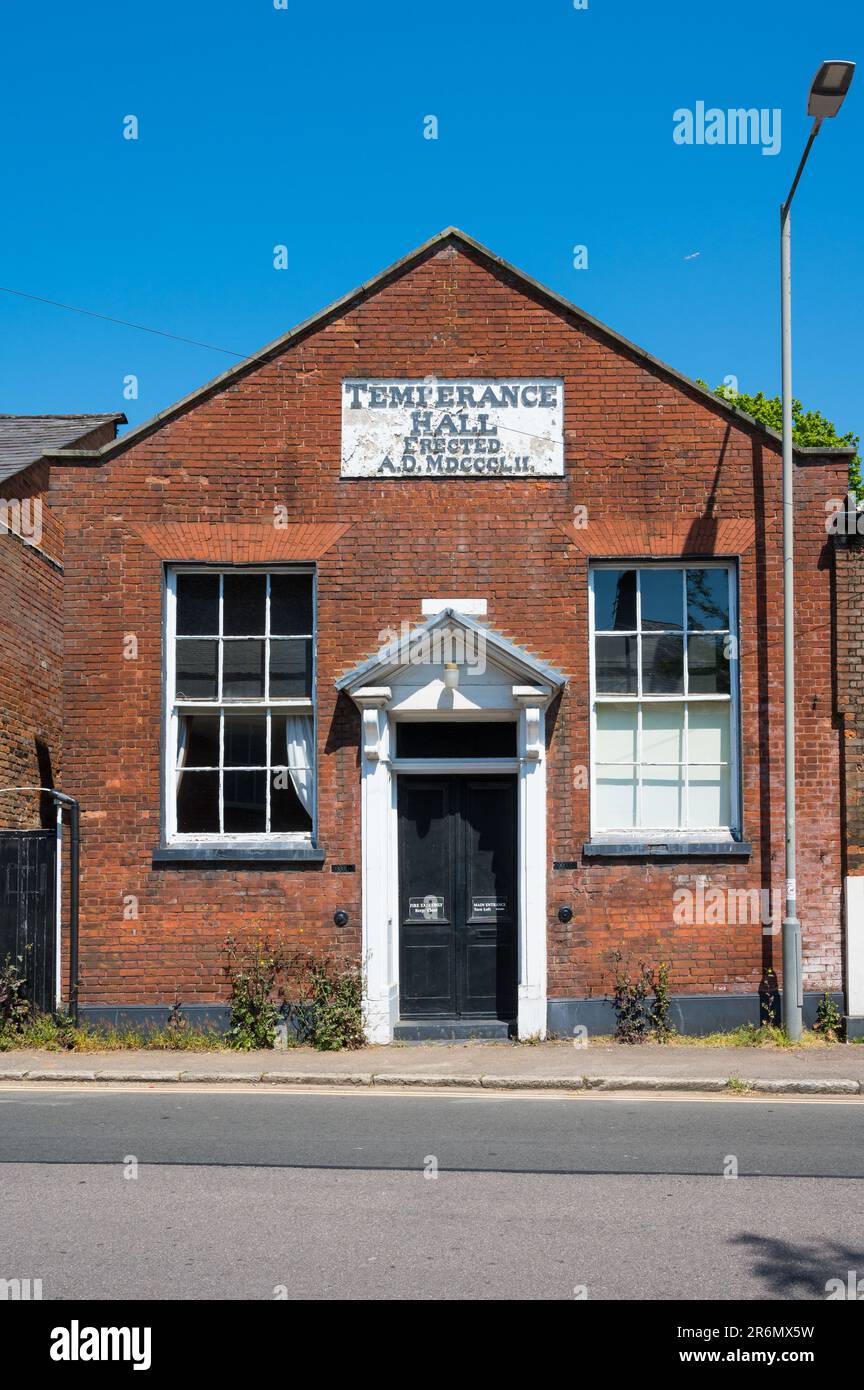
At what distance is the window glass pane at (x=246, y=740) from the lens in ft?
45.1

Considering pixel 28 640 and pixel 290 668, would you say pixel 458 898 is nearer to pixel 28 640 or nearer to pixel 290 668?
pixel 290 668

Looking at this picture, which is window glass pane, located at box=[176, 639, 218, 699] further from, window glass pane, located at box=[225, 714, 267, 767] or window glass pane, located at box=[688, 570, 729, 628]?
window glass pane, located at box=[688, 570, 729, 628]

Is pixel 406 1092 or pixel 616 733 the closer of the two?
pixel 406 1092

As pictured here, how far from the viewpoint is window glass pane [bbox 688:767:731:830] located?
44.8 feet

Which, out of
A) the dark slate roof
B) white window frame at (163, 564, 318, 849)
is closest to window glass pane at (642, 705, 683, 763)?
white window frame at (163, 564, 318, 849)

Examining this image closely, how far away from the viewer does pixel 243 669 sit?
13.8 metres

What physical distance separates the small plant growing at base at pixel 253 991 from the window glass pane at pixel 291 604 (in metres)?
2.97

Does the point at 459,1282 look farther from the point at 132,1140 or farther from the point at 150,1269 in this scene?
the point at 132,1140

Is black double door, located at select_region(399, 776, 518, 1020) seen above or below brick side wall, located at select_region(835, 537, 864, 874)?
below

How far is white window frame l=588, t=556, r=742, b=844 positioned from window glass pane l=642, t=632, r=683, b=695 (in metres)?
0.05

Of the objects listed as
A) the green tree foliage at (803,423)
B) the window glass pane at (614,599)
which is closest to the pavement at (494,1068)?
the window glass pane at (614,599)

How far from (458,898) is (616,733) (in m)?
2.16

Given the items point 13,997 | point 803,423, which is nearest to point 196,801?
point 13,997
